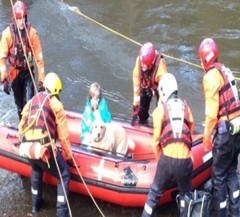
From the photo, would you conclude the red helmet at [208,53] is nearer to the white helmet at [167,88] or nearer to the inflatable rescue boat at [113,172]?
the white helmet at [167,88]

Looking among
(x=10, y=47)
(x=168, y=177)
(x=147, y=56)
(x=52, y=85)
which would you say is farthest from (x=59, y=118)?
(x=10, y=47)

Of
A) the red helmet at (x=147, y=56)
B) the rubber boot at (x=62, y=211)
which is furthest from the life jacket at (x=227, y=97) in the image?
the rubber boot at (x=62, y=211)

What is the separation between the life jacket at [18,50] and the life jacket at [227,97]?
258 cm

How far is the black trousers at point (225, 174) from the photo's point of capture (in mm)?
4445

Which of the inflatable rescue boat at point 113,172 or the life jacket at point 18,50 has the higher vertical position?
the life jacket at point 18,50

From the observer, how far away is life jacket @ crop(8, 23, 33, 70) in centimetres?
580

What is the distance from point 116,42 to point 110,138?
4.94 meters

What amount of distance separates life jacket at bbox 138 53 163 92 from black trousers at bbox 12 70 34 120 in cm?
155

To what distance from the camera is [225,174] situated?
461 cm

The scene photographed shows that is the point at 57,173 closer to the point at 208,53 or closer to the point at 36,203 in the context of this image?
the point at 36,203

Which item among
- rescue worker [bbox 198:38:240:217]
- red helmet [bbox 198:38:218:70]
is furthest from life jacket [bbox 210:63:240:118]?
red helmet [bbox 198:38:218:70]

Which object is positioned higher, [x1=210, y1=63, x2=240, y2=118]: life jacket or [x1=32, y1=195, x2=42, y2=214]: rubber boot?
[x1=210, y1=63, x2=240, y2=118]: life jacket

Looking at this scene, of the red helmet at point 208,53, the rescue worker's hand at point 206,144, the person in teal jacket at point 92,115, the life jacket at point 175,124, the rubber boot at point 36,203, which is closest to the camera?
the life jacket at point 175,124

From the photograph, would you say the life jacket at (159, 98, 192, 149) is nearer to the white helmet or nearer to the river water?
the white helmet
